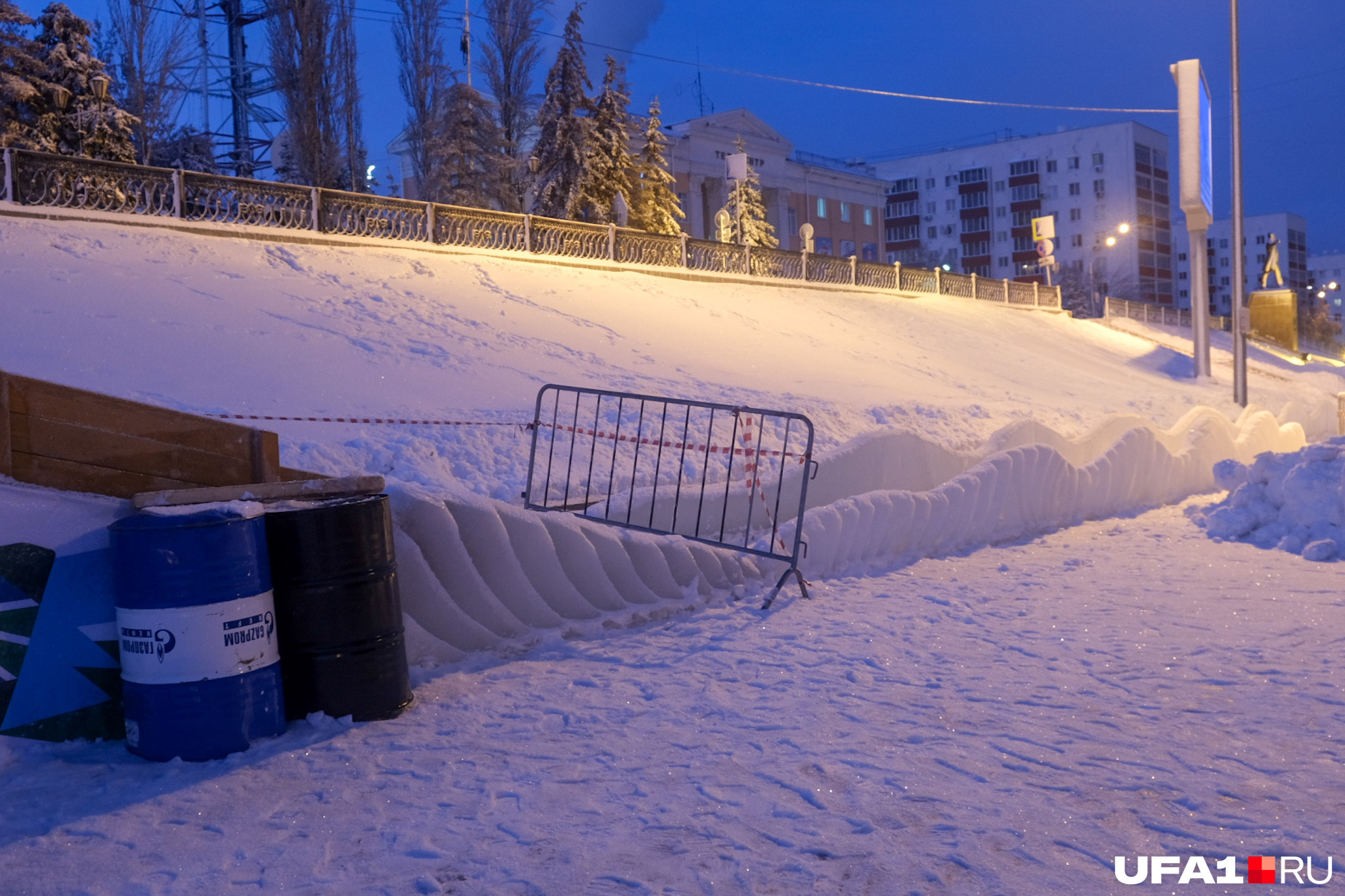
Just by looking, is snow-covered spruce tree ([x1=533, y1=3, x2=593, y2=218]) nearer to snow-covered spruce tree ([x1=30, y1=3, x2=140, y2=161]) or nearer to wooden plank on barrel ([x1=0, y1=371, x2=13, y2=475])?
snow-covered spruce tree ([x1=30, y1=3, x2=140, y2=161])

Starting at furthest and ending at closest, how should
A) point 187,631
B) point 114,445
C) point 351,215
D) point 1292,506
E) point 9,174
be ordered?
point 351,215, point 9,174, point 1292,506, point 114,445, point 187,631

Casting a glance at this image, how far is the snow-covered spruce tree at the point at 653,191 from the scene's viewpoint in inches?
1417

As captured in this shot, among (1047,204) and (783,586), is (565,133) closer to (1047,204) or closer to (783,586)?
(783,586)

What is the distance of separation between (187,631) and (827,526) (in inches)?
192

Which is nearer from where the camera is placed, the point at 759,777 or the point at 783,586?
the point at 759,777

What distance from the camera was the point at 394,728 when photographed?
4.23 meters

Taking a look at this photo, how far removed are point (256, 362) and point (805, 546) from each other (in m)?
7.66

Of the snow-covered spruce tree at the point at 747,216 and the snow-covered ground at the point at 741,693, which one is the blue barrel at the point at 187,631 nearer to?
the snow-covered ground at the point at 741,693

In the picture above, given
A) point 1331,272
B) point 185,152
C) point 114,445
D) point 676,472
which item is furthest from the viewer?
point 1331,272

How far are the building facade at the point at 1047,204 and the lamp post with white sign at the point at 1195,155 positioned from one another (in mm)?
59871

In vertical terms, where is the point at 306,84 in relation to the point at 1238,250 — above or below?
above

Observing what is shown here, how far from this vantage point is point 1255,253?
138 m

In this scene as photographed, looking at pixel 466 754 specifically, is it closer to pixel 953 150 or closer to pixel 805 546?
pixel 805 546

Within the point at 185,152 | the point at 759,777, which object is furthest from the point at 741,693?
the point at 185,152
